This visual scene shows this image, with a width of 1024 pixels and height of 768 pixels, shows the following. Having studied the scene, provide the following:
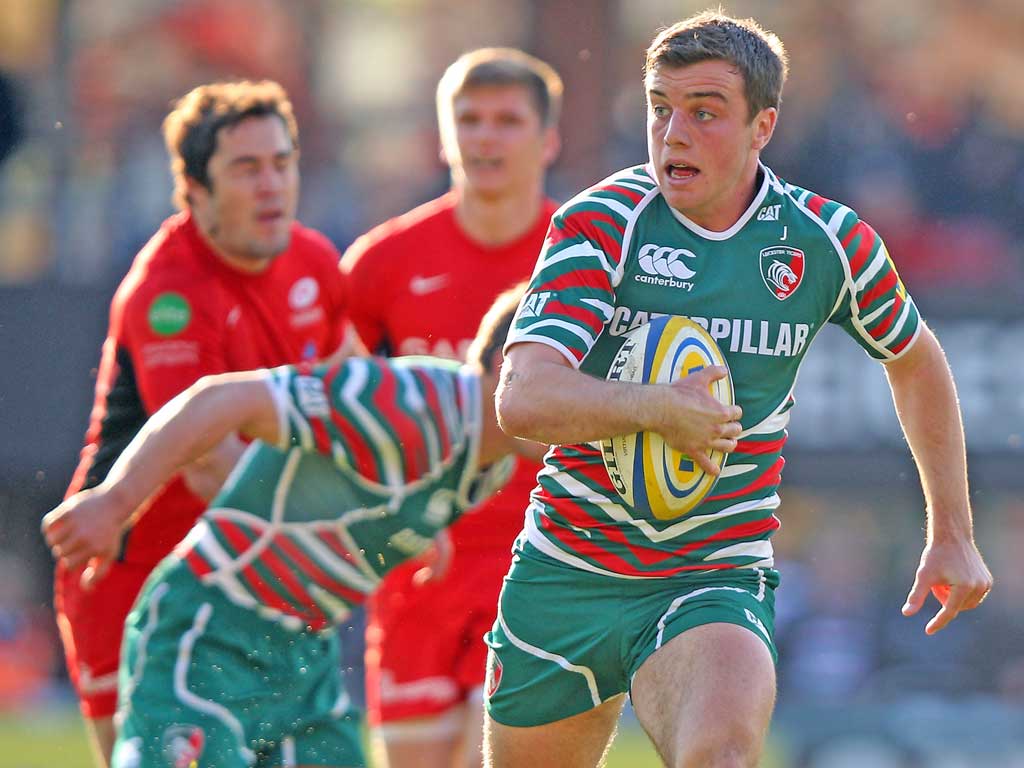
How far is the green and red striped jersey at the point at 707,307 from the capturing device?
4.50 m

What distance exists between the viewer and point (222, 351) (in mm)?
6531

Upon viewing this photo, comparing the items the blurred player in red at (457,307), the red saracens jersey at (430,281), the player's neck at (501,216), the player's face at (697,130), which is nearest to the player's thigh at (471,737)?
the blurred player in red at (457,307)

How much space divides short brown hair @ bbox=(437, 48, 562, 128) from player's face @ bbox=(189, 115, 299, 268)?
89 centimetres

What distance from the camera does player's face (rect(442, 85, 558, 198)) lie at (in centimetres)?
732

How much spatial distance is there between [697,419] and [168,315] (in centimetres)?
284

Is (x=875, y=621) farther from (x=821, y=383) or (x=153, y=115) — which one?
(x=153, y=115)

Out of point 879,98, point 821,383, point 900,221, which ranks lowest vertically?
point 821,383

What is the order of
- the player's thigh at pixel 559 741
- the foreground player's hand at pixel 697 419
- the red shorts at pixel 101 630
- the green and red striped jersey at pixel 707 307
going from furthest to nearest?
the red shorts at pixel 101 630 < the player's thigh at pixel 559 741 < the green and red striped jersey at pixel 707 307 < the foreground player's hand at pixel 697 419

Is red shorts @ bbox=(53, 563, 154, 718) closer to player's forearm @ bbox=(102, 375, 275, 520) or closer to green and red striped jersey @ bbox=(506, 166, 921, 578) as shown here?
player's forearm @ bbox=(102, 375, 275, 520)

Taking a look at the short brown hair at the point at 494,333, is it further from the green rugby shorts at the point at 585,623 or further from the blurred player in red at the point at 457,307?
the blurred player in red at the point at 457,307

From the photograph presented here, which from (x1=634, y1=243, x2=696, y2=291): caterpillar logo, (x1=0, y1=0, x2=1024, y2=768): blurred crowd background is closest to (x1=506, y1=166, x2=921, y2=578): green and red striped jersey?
(x1=634, y1=243, x2=696, y2=291): caterpillar logo

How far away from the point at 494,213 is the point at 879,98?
27.5ft

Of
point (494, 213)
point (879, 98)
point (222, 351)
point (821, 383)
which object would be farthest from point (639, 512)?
point (879, 98)

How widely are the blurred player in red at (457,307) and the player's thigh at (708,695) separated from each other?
2548 millimetres
